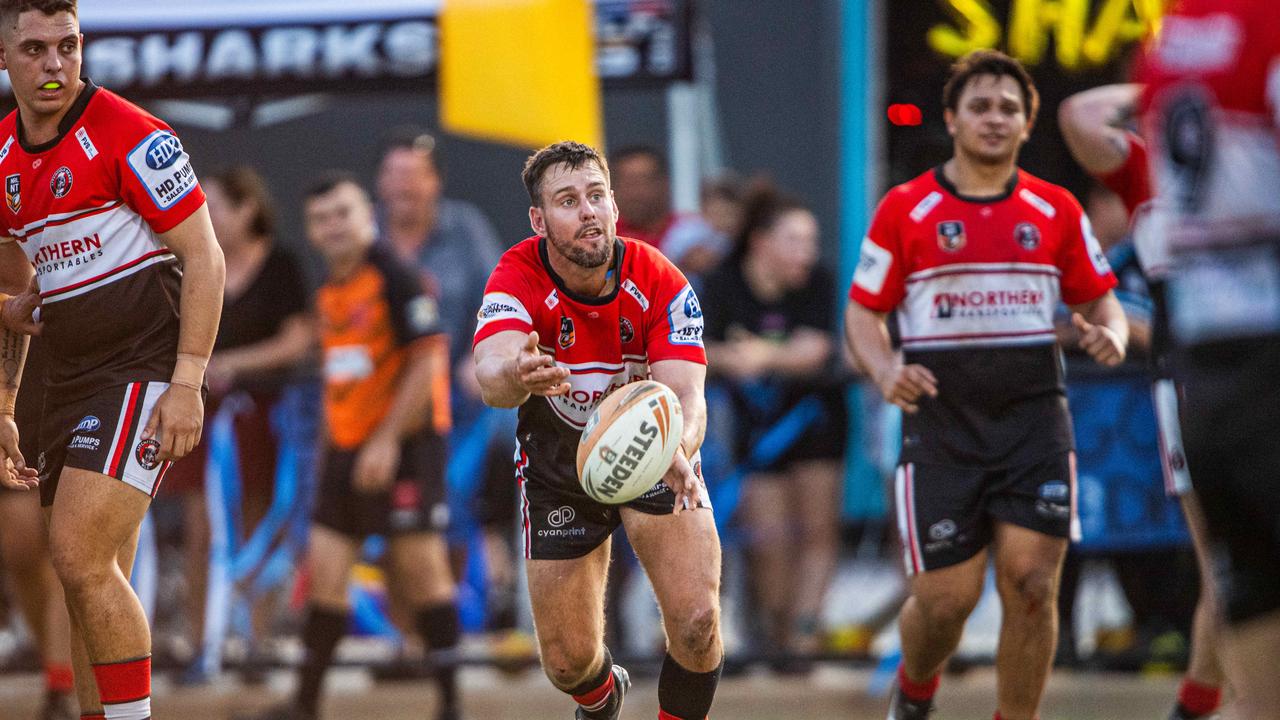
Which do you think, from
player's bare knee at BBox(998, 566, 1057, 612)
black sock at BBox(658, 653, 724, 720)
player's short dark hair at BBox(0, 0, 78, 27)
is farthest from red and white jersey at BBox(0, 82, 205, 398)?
player's bare knee at BBox(998, 566, 1057, 612)

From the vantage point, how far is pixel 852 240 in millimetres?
11141

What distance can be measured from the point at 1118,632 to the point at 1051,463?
2.99m

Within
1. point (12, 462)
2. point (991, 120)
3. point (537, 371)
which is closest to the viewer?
point (537, 371)

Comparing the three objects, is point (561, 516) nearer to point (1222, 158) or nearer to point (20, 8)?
point (20, 8)

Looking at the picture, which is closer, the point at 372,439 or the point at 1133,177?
the point at 1133,177

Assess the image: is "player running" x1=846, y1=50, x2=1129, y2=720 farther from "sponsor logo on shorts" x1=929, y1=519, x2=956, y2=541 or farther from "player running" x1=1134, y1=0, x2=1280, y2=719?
"player running" x1=1134, y1=0, x2=1280, y2=719

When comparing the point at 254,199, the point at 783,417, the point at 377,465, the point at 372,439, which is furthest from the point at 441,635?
the point at 254,199

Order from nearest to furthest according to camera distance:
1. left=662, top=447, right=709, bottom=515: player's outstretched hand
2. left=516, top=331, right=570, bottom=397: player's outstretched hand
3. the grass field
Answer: left=516, top=331, right=570, bottom=397: player's outstretched hand < left=662, top=447, right=709, bottom=515: player's outstretched hand < the grass field

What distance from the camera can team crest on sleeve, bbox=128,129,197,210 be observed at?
5230mm

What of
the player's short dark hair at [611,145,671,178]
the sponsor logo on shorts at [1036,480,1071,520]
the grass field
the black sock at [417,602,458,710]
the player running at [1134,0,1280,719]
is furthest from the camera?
the player's short dark hair at [611,145,671,178]

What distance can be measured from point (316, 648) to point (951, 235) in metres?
3.87

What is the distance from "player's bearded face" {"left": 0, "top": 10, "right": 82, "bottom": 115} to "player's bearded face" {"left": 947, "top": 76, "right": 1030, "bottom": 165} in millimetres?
3275

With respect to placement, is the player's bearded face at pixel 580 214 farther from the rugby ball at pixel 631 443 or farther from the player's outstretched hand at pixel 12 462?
the player's outstretched hand at pixel 12 462

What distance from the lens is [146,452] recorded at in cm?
522
